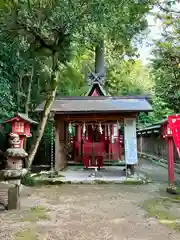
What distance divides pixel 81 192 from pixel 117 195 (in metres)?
1.07

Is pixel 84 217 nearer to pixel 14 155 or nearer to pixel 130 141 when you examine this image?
pixel 14 155

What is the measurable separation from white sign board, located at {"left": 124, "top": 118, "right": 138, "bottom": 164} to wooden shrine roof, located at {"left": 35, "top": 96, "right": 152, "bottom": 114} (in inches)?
23.4

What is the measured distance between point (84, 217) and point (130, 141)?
500cm

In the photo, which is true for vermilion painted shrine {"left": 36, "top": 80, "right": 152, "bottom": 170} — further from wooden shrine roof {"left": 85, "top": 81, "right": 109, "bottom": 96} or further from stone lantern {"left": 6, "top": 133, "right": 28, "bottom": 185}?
wooden shrine roof {"left": 85, "top": 81, "right": 109, "bottom": 96}

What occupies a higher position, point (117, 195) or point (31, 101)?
point (31, 101)

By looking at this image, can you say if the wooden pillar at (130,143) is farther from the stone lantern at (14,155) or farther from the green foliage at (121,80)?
the green foliage at (121,80)

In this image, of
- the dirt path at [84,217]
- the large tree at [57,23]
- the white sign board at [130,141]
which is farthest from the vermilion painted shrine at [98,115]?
the dirt path at [84,217]

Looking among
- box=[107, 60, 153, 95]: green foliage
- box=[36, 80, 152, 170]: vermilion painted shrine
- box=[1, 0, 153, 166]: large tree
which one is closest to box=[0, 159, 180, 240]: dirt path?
box=[36, 80, 152, 170]: vermilion painted shrine

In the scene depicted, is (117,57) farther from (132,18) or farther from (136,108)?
(136,108)

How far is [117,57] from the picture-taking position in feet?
66.4

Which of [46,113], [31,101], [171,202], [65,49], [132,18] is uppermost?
[132,18]

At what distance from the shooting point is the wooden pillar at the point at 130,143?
980 centimetres

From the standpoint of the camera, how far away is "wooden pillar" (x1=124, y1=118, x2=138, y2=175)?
9797 mm

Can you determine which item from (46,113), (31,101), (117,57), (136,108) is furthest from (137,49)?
(46,113)
